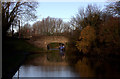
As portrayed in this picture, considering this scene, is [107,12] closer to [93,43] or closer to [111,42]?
[93,43]

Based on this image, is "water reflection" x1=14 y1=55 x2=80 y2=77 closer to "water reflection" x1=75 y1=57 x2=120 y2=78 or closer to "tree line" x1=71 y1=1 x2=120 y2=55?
"water reflection" x1=75 y1=57 x2=120 y2=78

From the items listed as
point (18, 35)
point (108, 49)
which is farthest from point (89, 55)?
point (18, 35)

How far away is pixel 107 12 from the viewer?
31.3 m

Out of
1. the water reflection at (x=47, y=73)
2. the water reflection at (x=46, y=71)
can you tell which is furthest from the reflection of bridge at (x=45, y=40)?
the water reflection at (x=47, y=73)

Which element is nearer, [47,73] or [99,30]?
[47,73]

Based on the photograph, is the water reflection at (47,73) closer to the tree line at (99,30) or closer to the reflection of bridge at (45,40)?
the tree line at (99,30)

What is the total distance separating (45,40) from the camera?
49.2 meters

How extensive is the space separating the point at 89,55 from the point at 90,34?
4.46 metres

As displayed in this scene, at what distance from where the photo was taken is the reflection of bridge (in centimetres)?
4872

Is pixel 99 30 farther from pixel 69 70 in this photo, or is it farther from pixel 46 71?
pixel 46 71

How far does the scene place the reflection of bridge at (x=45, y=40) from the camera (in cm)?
4872

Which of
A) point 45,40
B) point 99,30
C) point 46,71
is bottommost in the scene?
point 46,71

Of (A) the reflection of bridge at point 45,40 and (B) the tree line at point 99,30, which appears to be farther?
(A) the reflection of bridge at point 45,40

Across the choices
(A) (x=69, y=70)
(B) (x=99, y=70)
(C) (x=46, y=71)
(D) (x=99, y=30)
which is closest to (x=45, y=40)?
(D) (x=99, y=30)
